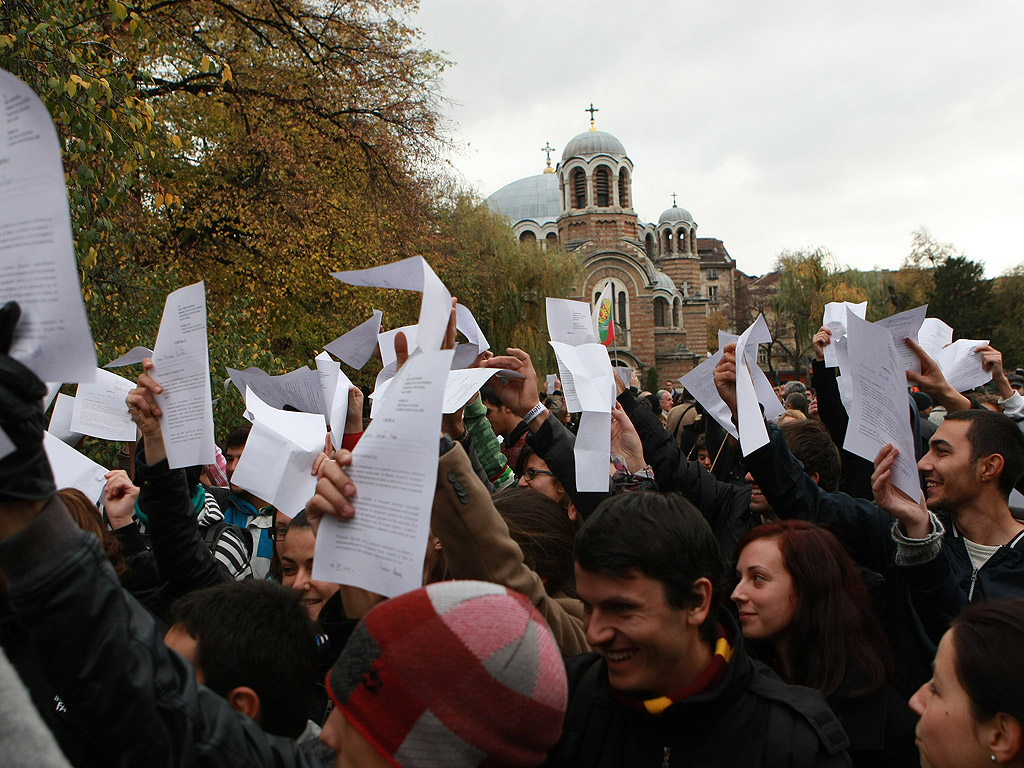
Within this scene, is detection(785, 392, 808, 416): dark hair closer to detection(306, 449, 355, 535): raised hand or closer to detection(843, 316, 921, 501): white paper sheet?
detection(843, 316, 921, 501): white paper sheet

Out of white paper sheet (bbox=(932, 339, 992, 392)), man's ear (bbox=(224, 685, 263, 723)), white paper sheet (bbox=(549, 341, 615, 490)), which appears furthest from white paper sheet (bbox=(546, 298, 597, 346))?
man's ear (bbox=(224, 685, 263, 723))

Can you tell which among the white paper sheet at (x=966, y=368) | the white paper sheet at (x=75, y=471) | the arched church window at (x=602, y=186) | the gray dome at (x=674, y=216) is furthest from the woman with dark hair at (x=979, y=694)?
the gray dome at (x=674, y=216)

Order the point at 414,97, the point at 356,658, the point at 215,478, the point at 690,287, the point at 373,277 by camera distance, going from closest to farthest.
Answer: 1. the point at 356,658
2. the point at 373,277
3. the point at 215,478
4. the point at 414,97
5. the point at 690,287

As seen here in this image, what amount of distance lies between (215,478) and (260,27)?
35.1ft

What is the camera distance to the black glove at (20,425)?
1.15m

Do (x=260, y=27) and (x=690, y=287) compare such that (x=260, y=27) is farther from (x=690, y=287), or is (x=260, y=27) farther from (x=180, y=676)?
(x=690, y=287)

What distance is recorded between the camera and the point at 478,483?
2.02 metres

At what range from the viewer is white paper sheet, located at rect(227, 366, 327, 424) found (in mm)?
3604

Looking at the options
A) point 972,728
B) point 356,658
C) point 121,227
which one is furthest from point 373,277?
point 121,227

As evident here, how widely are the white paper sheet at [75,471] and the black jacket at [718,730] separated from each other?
84.0 inches

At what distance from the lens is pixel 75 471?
10.7ft

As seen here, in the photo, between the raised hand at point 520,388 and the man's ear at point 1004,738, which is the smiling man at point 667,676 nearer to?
the man's ear at point 1004,738

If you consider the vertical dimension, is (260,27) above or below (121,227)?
above

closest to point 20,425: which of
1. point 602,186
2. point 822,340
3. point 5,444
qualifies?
point 5,444
